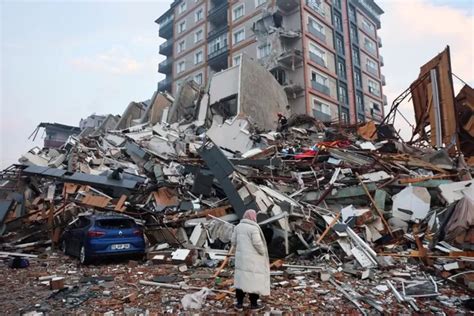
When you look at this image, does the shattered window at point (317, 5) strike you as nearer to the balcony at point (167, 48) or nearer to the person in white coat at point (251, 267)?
the balcony at point (167, 48)

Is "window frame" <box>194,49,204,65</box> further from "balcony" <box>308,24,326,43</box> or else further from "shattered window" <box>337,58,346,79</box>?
"shattered window" <box>337,58,346,79</box>

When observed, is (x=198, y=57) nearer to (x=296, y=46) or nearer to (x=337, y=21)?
(x=296, y=46)

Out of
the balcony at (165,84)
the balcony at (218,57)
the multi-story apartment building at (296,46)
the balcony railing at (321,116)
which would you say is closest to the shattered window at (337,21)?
the multi-story apartment building at (296,46)

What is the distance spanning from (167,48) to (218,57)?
12947 mm

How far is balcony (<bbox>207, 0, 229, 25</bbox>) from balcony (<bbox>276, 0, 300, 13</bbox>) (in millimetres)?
8181

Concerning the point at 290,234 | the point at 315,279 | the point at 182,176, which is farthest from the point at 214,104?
the point at 315,279

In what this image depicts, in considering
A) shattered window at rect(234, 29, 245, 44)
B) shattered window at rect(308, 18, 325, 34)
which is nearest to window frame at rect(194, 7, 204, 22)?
shattered window at rect(234, 29, 245, 44)

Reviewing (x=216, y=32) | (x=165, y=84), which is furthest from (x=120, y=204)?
(x=165, y=84)

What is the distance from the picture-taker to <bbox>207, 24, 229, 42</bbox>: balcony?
38.4 m

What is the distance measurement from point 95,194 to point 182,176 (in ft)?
10.2

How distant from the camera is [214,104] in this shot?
76.8 ft

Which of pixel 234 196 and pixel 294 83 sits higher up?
pixel 294 83

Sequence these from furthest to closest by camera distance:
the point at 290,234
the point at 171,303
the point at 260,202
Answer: the point at 260,202 → the point at 290,234 → the point at 171,303

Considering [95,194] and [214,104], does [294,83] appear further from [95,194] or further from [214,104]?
[95,194]
